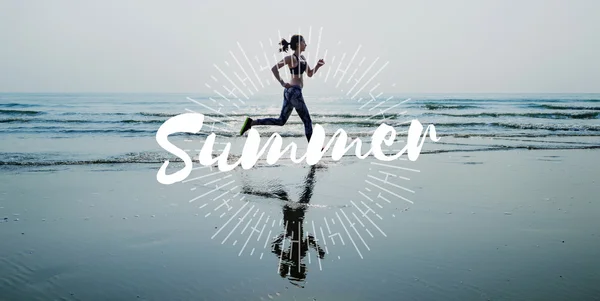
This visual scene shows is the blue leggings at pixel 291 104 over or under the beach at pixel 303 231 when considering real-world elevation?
over

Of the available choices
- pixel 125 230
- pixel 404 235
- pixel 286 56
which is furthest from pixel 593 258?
pixel 286 56

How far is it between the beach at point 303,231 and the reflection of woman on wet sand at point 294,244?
19 millimetres

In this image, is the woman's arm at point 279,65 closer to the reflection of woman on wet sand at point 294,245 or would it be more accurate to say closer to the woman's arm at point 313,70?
the woman's arm at point 313,70

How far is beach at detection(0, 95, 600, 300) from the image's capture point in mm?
3696

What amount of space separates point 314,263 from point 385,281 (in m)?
0.65

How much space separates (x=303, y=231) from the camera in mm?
5219

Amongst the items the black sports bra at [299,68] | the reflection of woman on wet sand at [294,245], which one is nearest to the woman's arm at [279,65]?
the black sports bra at [299,68]

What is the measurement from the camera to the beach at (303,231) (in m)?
3.70

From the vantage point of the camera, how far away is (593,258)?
4.27 meters

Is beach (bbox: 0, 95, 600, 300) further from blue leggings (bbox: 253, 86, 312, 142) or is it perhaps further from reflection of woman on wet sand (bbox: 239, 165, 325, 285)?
blue leggings (bbox: 253, 86, 312, 142)

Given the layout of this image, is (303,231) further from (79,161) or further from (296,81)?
(79,161)

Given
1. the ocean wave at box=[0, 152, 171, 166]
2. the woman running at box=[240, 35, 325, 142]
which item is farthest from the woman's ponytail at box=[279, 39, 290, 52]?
the ocean wave at box=[0, 152, 171, 166]

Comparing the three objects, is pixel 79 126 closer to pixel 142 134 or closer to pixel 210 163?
pixel 142 134

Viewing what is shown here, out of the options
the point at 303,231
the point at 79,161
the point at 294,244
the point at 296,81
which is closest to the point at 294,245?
the point at 294,244
